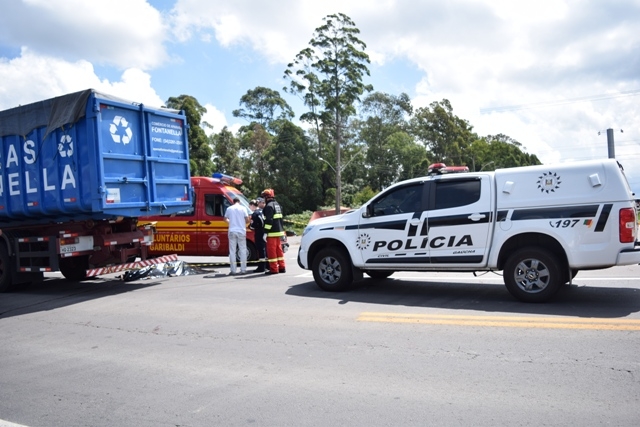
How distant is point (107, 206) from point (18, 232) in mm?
2609

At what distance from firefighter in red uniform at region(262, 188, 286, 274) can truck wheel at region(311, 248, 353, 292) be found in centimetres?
237

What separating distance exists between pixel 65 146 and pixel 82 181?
0.79 m

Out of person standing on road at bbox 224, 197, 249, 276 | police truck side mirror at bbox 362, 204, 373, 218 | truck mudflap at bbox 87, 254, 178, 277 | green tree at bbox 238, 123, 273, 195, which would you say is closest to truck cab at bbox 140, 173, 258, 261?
person standing on road at bbox 224, 197, 249, 276

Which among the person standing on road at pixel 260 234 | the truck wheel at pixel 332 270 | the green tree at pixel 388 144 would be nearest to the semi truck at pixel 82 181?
the person standing on road at pixel 260 234

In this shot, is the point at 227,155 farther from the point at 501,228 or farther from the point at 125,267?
the point at 501,228

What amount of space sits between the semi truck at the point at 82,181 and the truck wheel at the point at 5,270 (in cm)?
2

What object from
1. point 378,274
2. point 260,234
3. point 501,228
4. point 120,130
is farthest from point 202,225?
point 501,228

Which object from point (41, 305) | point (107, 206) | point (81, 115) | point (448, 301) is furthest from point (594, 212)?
point (41, 305)

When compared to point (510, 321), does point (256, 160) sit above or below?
above

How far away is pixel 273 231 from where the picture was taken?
454 inches

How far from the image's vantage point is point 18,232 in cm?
1046

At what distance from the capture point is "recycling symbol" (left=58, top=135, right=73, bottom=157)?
9.47 m

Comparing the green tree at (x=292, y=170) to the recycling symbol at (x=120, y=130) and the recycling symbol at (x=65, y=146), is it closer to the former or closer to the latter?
the recycling symbol at (x=120, y=130)

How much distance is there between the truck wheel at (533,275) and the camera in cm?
727
